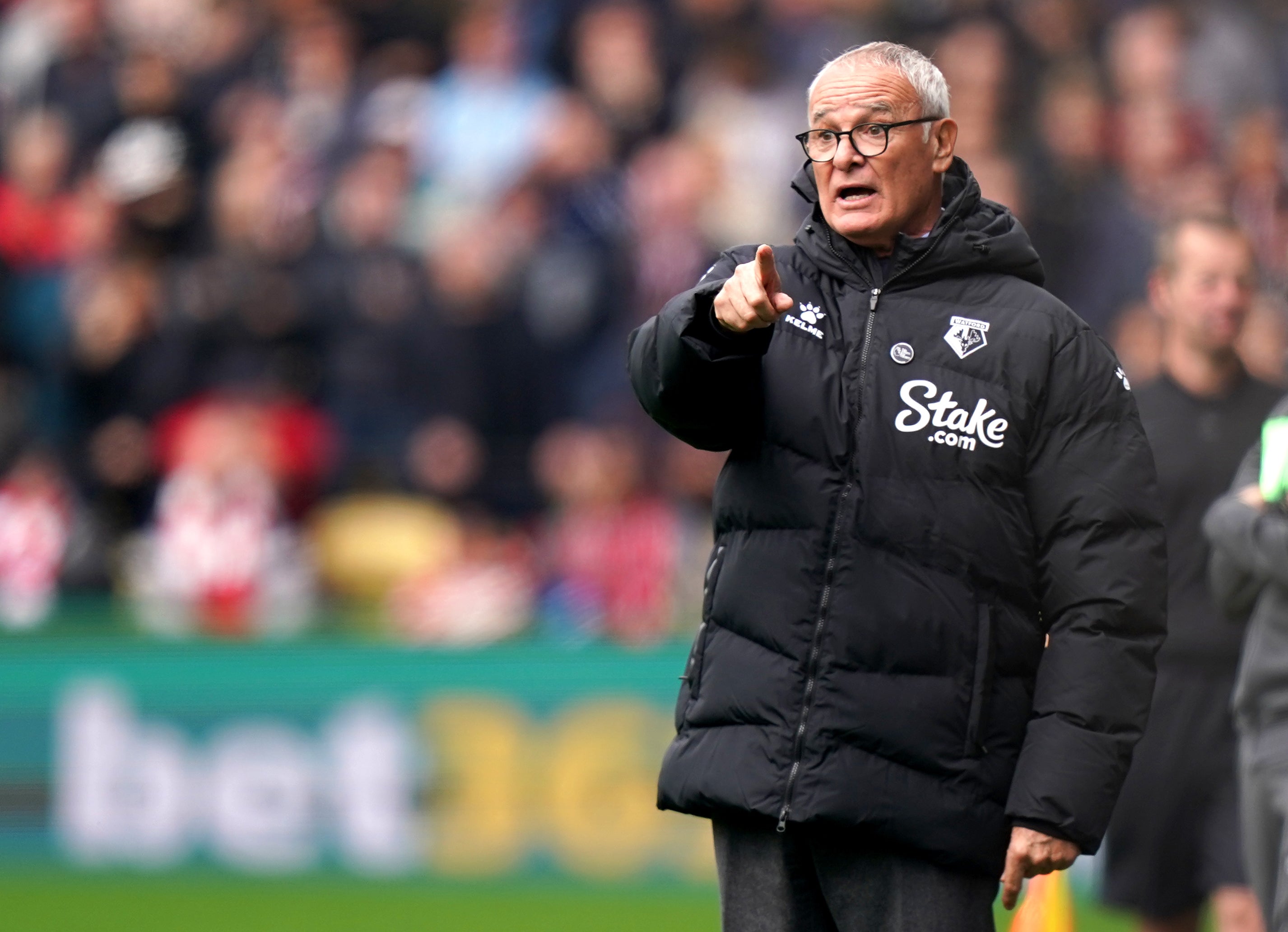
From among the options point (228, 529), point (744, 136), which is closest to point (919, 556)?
point (228, 529)

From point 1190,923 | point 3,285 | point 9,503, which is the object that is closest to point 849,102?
point 1190,923

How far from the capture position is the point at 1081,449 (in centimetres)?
391

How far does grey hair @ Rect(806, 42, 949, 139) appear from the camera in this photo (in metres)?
4.00

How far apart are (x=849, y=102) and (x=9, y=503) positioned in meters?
6.87

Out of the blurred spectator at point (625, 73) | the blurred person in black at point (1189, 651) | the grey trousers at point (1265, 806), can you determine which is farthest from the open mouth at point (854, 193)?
the blurred spectator at point (625, 73)

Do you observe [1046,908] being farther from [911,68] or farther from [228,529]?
[228,529]

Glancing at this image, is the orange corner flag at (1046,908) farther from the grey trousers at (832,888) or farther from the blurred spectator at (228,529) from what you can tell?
the blurred spectator at (228,529)

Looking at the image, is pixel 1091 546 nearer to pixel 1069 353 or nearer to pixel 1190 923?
pixel 1069 353

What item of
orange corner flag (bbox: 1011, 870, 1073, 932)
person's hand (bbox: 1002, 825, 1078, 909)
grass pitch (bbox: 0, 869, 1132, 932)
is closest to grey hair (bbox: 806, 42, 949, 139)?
person's hand (bbox: 1002, 825, 1078, 909)

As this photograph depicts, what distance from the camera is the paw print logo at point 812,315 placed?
158 inches

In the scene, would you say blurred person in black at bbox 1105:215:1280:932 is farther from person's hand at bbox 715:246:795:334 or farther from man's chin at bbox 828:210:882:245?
person's hand at bbox 715:246:795:334

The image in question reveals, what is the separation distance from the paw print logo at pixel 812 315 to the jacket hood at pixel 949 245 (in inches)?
3.2

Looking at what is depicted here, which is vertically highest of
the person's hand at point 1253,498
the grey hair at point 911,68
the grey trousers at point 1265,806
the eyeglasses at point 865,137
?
the grey hair at point 911,68

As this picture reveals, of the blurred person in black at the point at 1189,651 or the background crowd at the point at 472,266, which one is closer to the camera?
the blurred person in black at the point at 1189,651
